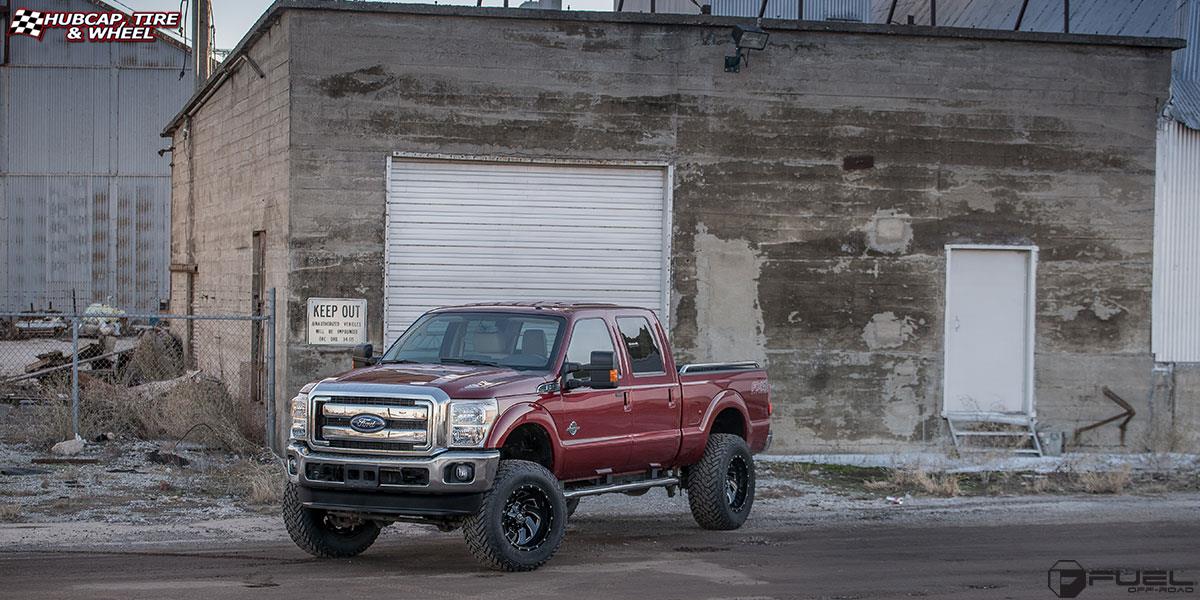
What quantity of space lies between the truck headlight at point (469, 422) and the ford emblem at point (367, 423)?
0.53m

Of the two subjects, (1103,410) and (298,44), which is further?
(1103,410)

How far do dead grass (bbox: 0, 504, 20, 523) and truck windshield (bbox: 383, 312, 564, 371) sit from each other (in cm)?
399

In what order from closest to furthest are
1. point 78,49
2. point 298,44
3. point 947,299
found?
point 298,44 < point 947,299 < point 78,49

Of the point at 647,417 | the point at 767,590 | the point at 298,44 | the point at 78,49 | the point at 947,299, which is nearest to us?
the point at 767,590

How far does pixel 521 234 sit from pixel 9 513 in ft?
25.0

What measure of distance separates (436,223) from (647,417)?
263 inches

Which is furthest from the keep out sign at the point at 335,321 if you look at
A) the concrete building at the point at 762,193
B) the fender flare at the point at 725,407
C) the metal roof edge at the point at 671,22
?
the fender flare at the point at 725,407

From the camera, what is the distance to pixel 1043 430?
740 inches

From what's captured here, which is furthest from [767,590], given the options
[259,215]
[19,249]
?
[19,249]

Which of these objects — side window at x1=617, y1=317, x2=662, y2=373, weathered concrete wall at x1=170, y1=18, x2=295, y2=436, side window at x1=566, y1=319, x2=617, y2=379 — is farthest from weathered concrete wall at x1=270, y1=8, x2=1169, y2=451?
side window at x1=566, y1=319, x2=617, y2=379

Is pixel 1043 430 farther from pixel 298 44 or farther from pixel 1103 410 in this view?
pixel 298 44

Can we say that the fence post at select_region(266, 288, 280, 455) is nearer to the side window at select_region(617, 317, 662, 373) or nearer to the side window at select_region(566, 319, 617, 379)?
the side window at select_region(617, 317, 662, 373)

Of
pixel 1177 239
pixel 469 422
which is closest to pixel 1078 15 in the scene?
pixel 1177 239

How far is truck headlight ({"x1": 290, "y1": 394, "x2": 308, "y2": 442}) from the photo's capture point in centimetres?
1041
